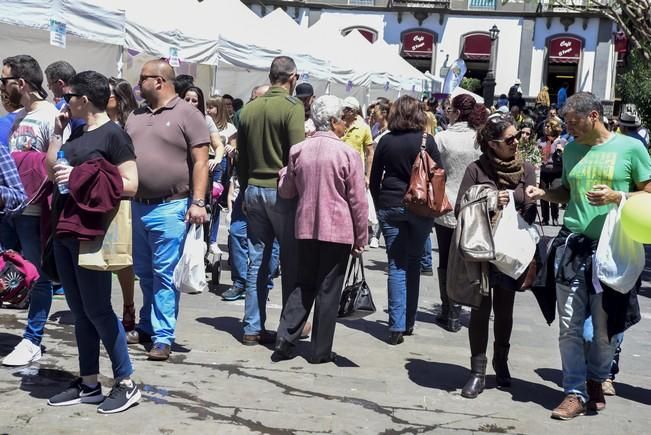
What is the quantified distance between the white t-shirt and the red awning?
3914 cm

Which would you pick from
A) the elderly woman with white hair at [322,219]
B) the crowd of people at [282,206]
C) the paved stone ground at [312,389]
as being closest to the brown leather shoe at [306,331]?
the crowd of people at [282,206]

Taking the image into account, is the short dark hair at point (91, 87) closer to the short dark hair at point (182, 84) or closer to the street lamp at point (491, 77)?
the short dark hair at point (182, 84)

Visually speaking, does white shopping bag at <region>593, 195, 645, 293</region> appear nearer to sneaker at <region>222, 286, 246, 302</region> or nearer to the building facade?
sneaker at <region>222, 286, 246, 302</region>

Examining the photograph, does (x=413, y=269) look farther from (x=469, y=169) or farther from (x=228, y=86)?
(x=228, y=86)

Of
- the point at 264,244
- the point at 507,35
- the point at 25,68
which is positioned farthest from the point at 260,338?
the point at 507,35

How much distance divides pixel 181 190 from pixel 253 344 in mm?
1369

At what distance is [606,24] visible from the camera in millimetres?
41938

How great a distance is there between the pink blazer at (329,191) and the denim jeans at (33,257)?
1.69 metres

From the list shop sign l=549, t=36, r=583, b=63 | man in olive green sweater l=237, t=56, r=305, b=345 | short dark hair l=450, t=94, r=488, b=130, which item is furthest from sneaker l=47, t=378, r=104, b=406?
shop sign l=549, t=36, r=583, b=63

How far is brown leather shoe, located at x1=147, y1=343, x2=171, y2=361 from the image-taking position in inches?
229

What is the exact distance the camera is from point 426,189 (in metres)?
6.73

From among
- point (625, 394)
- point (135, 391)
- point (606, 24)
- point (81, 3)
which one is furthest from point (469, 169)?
point (606, 24)

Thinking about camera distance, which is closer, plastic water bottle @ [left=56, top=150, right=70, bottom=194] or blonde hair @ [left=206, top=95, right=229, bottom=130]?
plastic water bottle @ [left=56, top=150, right=70, bottom=194]

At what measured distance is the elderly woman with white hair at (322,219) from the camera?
5.96m
